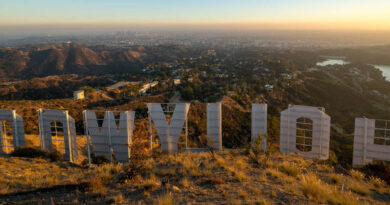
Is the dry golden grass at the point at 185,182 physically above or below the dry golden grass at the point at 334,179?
above

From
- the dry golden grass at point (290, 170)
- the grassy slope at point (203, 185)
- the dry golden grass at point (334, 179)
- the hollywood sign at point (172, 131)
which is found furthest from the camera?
the hollywood sign at point (172, 131)

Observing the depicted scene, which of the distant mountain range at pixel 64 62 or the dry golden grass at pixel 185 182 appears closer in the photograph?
the dry golden grass at pixel 185 182

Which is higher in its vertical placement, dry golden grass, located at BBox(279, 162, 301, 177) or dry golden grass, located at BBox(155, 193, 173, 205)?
dry golden grass, located at BBox(155, 193, 173, 205)

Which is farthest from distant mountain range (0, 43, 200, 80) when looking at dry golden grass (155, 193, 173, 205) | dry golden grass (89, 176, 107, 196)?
dry golden grass (155, 193, 173, 205)

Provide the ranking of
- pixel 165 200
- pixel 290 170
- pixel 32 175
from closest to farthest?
pixel 165 200
pixel 290 170
pixel 32 175

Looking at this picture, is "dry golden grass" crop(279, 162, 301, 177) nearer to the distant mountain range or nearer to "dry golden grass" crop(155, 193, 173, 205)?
"dry golden grass" crop(155, 193, 173, 205)

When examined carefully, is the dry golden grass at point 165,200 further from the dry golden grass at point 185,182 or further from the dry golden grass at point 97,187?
the dry golden grass at point 97,187

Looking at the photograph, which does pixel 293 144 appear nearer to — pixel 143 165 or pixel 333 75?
pixel 143 165

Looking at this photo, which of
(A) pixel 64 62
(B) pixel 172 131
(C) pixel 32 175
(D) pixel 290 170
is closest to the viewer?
(D) pixel 290 170

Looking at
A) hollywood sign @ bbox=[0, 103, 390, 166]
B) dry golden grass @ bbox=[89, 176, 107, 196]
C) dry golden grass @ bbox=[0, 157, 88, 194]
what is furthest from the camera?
hollywood sign @ bbox=[0, 103, 390, 166]

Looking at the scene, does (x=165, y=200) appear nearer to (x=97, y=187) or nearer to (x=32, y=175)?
(x=97, y=187)

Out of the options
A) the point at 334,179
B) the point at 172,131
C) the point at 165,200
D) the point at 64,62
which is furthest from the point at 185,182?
the point at 64,62

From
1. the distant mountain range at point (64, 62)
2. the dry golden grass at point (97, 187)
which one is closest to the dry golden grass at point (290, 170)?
the dry golden grass at point (97, 187)
